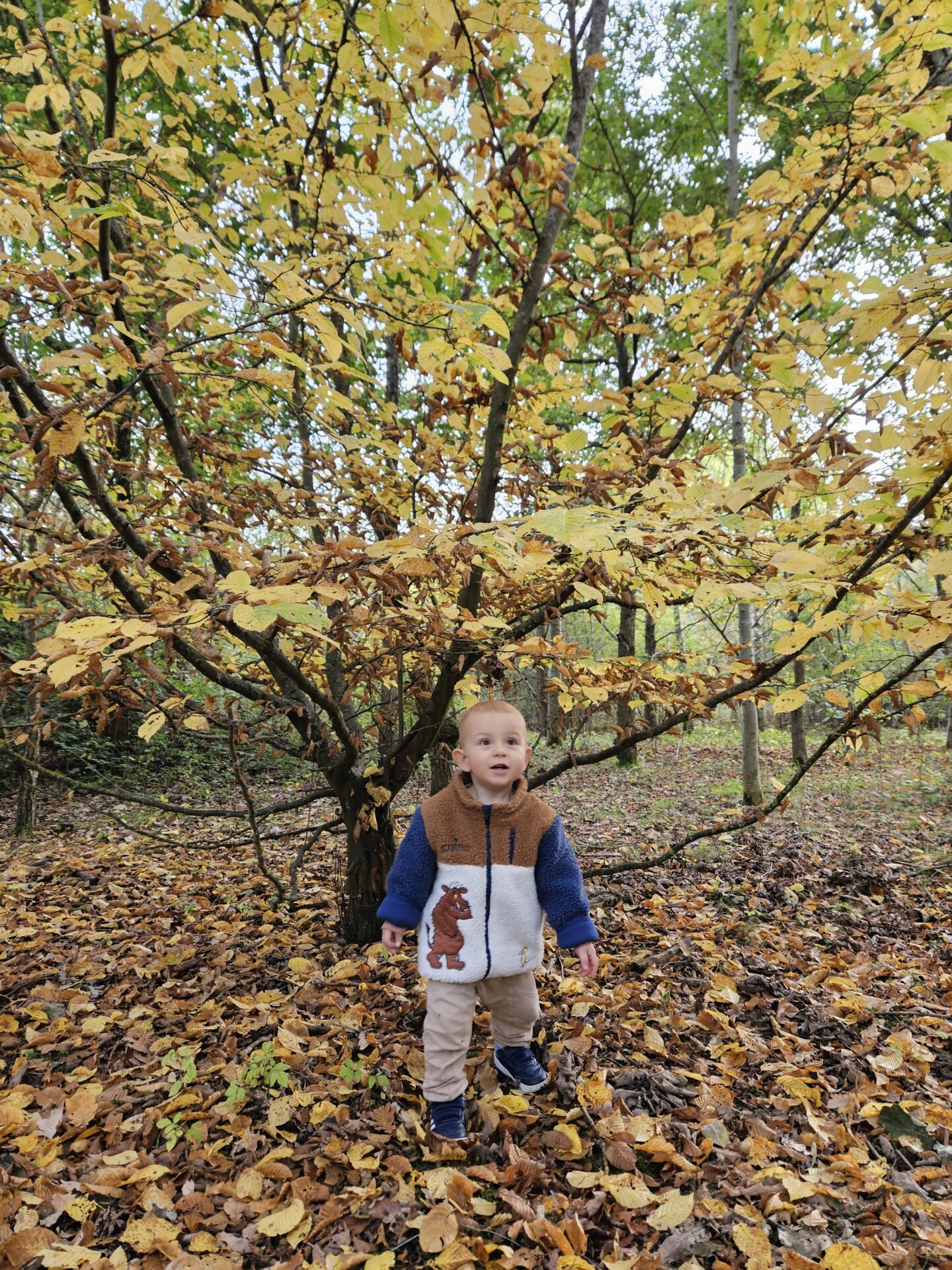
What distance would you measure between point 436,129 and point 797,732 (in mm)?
7824

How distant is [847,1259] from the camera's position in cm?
160

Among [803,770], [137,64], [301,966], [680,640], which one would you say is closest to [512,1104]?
[301,966]

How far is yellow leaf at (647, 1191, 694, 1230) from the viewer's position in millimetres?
1757

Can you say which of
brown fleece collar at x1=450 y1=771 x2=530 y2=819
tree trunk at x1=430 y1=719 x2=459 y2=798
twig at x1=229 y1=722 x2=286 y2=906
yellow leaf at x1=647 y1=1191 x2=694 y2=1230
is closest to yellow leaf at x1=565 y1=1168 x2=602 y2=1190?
yellow leaf at x1=647 y1=1191 x2=694 y2=1230

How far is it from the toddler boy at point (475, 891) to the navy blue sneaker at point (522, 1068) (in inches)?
11.4

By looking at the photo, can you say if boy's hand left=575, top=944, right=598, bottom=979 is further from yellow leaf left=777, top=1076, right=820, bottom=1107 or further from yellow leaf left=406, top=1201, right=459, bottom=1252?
yellow leaf left=777, top=1076, right=820, bottom=1107

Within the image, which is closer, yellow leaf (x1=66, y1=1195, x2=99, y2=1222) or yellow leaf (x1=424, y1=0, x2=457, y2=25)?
yellow leaf (x1=424, y1=0, x2=457, y2=25)

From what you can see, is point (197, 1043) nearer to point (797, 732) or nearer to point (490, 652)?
point (490, 652)

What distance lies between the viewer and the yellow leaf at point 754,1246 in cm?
162

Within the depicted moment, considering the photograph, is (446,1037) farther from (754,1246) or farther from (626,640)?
(626,640)

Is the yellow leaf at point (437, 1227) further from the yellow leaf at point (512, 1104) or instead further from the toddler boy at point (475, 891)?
the yellow leaf at point (512, 1104)

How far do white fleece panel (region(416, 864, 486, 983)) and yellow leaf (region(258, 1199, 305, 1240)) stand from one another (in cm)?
72

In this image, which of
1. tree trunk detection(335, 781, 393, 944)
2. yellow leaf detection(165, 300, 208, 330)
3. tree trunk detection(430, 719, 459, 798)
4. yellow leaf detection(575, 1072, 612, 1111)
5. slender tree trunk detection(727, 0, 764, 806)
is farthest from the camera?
slender tree trunk detection(727, 0, 764, 806)

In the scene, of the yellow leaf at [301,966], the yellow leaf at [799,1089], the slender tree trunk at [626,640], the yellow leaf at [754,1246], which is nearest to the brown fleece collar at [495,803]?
the yellow leaf at [754,1246]
